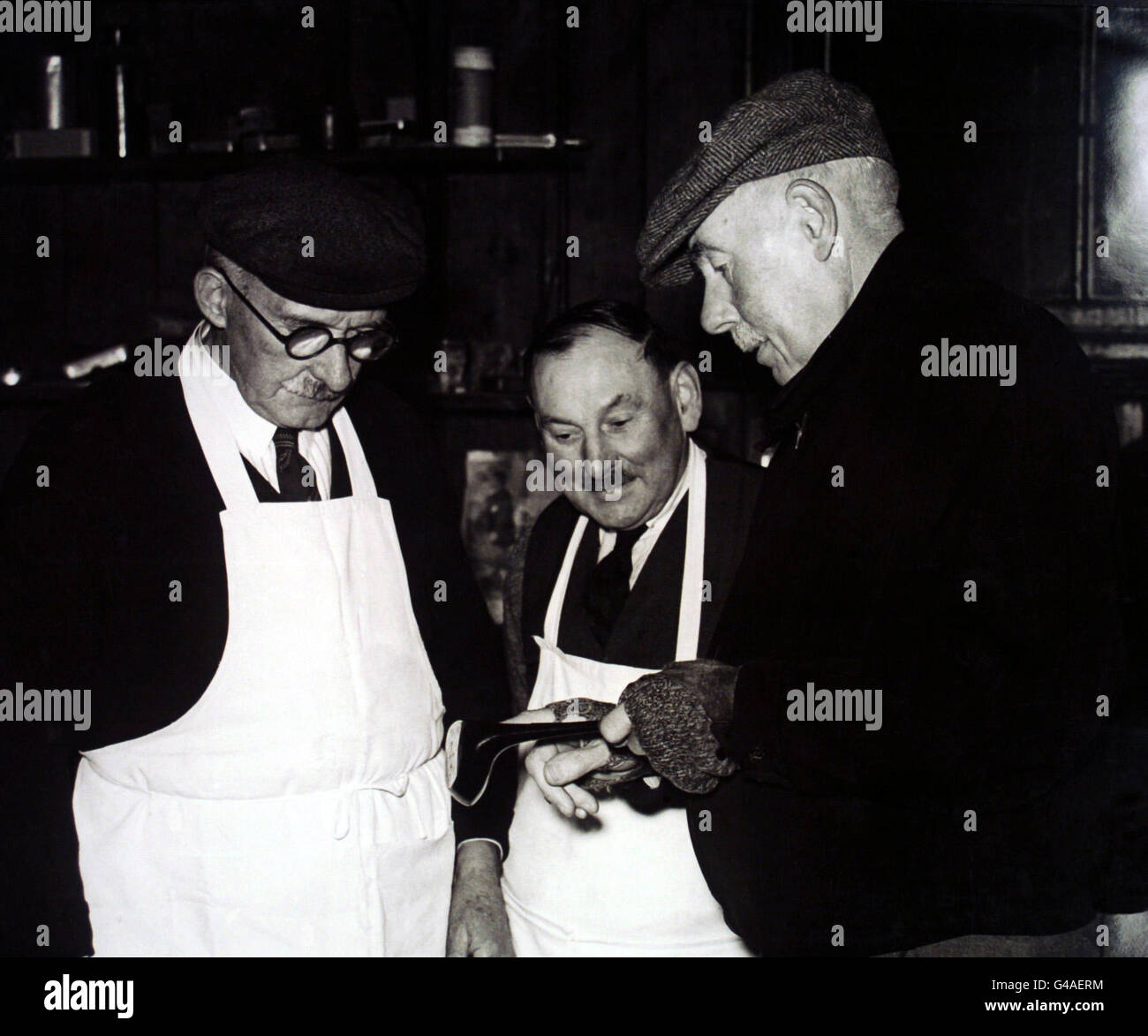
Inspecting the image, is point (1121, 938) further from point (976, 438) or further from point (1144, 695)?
point (976, 438)

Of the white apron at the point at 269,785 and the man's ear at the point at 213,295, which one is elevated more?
the man's ear at the point at 213,295

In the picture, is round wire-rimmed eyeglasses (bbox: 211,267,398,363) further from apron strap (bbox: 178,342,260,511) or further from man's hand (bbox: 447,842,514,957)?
man's hand (bbox: 447,842,514,957)

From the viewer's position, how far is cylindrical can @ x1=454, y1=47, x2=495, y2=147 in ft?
6.45

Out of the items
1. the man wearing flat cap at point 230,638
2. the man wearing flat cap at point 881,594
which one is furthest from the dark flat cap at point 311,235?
the man wearing flat cap at point 881,594

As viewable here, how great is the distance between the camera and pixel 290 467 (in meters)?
1.42

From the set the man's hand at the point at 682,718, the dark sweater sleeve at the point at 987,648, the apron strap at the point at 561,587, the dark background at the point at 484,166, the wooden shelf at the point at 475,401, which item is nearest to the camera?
the dark sweater sleeve at the point at 987,648

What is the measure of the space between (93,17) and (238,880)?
5.38 feet

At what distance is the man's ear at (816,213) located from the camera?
1.20 meters

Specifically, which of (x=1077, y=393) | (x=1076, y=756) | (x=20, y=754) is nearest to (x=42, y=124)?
(x=20, y=754)

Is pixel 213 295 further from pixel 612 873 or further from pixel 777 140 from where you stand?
pixel 612 873

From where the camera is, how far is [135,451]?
4.47 ft

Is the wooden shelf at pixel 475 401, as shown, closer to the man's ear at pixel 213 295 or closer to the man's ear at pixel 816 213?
the man's ear at pixel 213 295

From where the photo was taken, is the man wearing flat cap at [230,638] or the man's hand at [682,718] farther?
the man wearing flat cap at [230,638]
